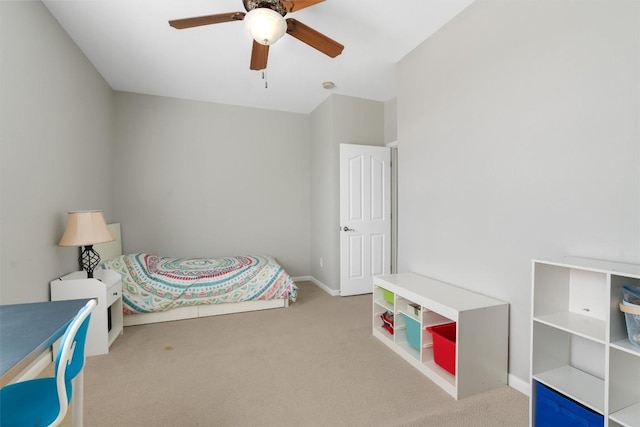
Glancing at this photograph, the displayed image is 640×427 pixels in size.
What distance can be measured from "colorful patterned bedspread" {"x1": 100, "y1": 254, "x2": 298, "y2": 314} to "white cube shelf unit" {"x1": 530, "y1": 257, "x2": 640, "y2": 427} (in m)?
2.42

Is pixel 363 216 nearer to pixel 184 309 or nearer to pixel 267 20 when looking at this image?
pixel 184 309

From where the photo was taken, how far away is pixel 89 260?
2.54 metres

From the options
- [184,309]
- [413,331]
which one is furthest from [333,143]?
[184,309]

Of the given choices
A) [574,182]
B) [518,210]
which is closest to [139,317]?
[518,210]

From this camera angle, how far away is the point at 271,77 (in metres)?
3.32

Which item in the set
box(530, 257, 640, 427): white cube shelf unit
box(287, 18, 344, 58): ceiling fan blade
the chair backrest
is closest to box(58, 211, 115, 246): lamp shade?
the chair backrest

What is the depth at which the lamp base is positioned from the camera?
2.52m

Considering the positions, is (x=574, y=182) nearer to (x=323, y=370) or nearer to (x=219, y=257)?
(x=323, y=370)

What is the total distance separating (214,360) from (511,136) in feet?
8.64

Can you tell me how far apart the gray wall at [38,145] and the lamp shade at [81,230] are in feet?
0.36

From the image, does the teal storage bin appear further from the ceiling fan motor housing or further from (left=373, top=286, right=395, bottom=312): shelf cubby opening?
the ceiling fan motor housing

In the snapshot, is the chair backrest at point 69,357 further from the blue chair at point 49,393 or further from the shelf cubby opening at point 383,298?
the shelf cubby opening at point 383,298

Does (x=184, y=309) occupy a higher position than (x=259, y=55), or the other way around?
(x=259, y=55)

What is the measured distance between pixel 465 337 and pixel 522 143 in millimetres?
1238
